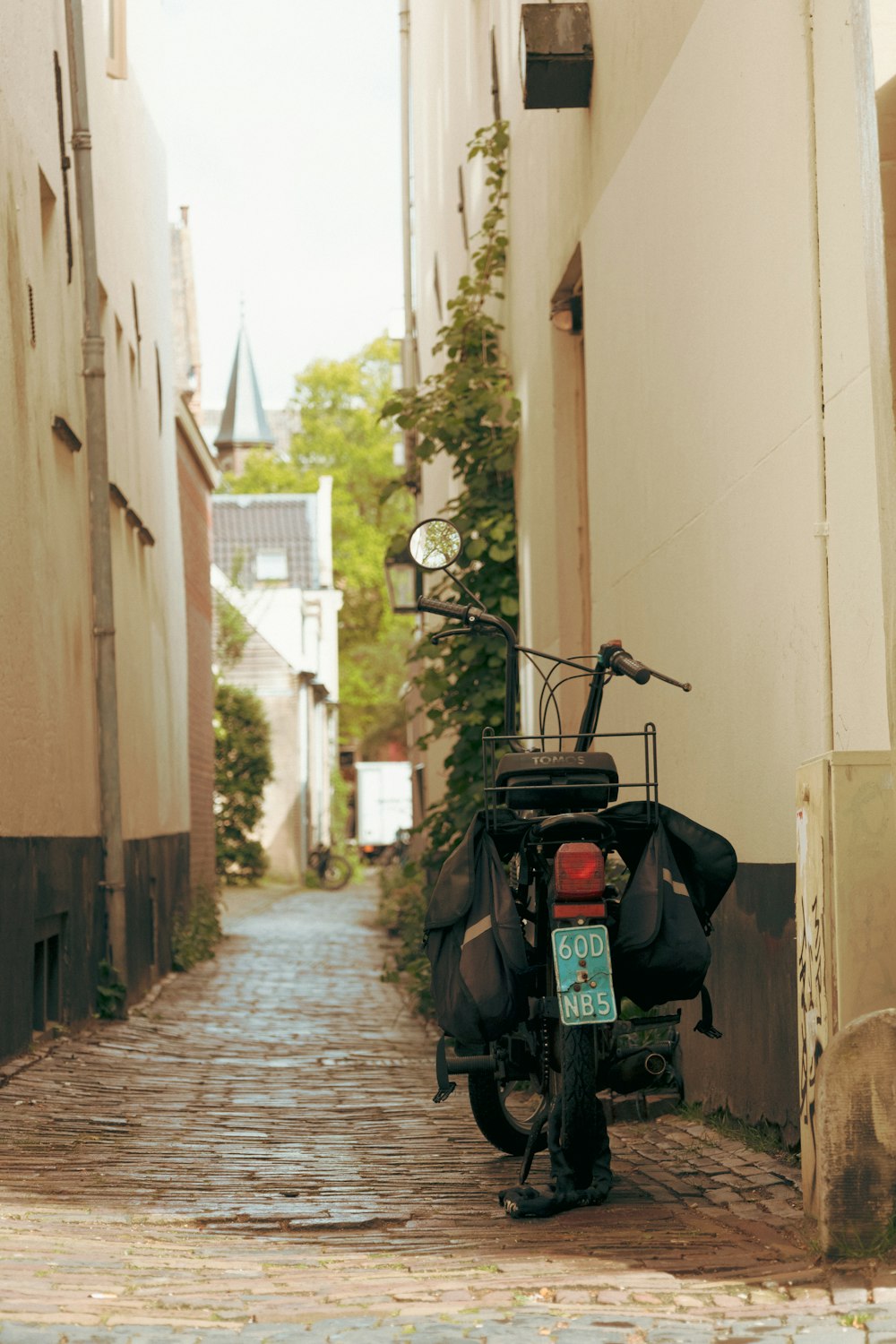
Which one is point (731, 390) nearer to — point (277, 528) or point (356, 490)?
point (277, 528)

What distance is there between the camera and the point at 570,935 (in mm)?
4281

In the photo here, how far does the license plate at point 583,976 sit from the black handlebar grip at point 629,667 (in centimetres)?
78

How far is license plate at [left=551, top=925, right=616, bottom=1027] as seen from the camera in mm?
4234

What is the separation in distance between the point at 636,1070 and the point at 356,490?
2095 inches

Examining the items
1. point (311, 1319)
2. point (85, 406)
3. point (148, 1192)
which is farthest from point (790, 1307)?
point (85, 406)

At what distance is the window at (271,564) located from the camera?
4969cm

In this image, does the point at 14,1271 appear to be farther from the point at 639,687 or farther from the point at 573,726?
the point at 573,726

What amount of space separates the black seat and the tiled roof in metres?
45.4

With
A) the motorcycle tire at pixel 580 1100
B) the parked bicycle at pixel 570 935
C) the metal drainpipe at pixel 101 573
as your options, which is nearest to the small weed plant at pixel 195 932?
the metal drainpipe at pixel 101 573

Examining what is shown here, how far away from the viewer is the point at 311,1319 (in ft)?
11.1

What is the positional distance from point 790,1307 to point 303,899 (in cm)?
2774

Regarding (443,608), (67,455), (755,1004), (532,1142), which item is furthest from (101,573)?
(532,1142)

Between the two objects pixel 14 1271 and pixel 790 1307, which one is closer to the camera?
pixel 790 1307

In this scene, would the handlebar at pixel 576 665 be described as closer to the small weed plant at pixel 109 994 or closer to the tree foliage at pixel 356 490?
the small weed plant at pixel 109 994
